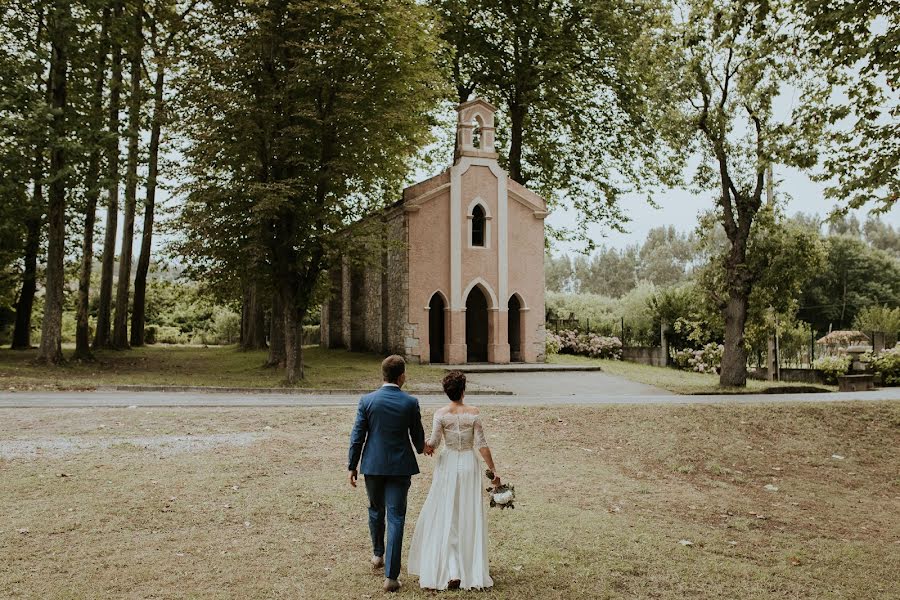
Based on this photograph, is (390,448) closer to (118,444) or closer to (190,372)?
(118,444)

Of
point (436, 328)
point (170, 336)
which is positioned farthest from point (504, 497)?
point (170, 336)

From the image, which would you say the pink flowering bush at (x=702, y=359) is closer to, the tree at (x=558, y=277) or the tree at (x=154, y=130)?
the tree at (x=154, y=130)

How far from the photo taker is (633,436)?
13406mm

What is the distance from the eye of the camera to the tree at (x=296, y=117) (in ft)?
71.4

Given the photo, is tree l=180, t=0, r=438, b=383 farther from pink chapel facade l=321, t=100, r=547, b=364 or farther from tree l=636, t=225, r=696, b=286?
tree l=636, t=225, r=696, b=286

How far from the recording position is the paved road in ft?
51.6

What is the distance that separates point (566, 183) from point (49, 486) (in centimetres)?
3039

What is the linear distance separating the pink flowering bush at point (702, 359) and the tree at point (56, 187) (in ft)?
79.8

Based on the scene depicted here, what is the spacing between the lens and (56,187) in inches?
944

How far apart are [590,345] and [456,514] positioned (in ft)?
102

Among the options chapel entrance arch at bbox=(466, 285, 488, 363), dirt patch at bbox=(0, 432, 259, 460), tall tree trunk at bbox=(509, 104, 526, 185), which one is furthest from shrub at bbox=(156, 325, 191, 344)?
dirt patch at bbox=(0, 432, 259, 460)

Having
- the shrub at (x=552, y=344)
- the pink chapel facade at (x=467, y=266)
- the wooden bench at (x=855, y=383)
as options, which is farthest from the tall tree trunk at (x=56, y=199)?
the wooden bench at (x=855, y=383)

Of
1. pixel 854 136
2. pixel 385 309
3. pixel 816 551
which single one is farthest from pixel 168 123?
pixel 816 551

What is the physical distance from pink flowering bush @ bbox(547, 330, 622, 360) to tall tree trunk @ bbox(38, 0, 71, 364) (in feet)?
68.7
